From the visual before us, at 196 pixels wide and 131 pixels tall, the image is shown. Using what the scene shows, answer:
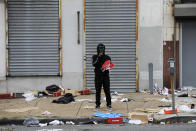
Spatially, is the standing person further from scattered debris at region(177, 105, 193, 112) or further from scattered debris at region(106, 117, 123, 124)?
scattered debris at region(177, 105, 193, 112)

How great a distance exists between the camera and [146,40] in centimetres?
1600

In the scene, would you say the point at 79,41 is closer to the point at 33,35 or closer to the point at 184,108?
A: the point at 33,35

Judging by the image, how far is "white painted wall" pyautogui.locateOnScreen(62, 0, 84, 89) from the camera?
1597 cm

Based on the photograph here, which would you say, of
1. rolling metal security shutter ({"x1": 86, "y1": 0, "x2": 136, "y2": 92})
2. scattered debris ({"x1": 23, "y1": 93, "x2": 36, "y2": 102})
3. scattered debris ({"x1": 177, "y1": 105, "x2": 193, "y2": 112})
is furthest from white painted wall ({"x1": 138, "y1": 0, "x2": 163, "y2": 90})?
scattered debris ({"x1": 177, "y1": 105, "x2": 193, "y2": 112})

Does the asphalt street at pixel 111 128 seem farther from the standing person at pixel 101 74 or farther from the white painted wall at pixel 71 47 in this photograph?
the white painted wall at pixel 71 47

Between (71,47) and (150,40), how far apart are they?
309 centimetres

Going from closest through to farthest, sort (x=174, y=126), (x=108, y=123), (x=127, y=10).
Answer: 1. (x=174, y=126)
2. (x=108, y=123)
3. (x=127, y=10)

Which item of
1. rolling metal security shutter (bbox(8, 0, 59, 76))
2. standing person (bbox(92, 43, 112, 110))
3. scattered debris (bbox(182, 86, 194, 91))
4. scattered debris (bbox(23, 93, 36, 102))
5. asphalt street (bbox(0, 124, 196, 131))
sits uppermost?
rolling metal security shutter (bbox(8, 0, 59, 76))

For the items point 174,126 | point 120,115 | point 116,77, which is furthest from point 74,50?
point 174,126

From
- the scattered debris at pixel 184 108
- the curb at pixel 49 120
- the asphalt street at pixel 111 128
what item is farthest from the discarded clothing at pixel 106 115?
the scattered debris at pixel 184 108

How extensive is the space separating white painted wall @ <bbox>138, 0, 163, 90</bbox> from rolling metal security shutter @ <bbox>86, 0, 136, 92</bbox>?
28 cm

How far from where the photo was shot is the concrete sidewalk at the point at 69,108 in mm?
10727

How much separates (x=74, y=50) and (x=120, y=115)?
576 cm

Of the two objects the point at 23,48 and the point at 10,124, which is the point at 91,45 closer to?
the point at 23,48
